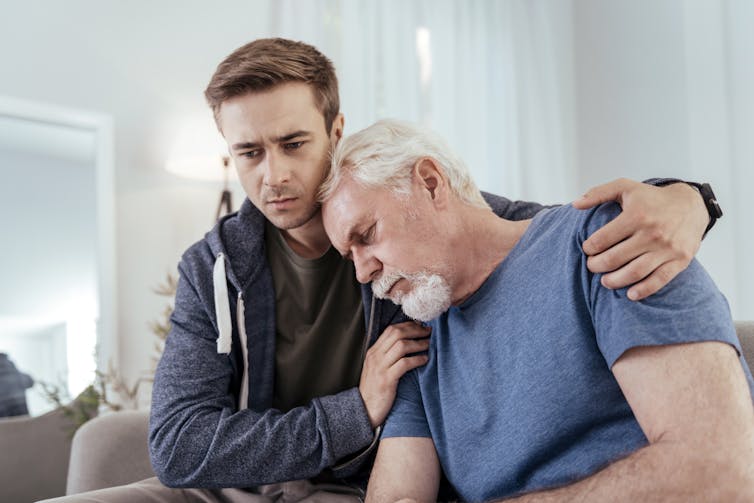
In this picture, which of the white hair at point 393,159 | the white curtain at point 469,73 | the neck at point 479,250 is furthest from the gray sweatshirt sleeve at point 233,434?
the white curtain at point 469,73

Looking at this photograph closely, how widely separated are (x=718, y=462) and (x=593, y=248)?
1.10ft

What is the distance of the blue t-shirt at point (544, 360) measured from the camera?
1085 mm

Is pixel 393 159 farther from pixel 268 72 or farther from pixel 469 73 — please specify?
pixel 469 73

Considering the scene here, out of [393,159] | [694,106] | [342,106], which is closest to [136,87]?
[342,106]

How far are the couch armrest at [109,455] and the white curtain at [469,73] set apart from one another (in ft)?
7.42

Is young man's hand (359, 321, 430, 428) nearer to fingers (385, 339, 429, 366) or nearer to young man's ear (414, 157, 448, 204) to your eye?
fingers (385, 339, 429, 366)

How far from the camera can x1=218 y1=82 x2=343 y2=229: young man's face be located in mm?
1595

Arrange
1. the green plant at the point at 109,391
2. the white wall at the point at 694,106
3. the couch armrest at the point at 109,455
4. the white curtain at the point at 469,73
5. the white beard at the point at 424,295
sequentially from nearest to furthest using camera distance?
the white beard at the point at 424,295
the couch armrest at the point at 109,455
the green plant at the point at 109,391
the white curtain at the point at 469,73
the white wall at the point at 694,106

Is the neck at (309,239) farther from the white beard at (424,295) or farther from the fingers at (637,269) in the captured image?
the fingers at (637,269)

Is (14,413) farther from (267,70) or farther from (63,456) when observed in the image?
(267,70)

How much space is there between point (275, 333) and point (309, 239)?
222 mm

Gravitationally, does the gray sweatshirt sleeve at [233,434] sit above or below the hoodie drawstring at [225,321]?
below

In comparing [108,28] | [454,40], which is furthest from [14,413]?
[454,40]

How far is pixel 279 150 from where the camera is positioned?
1.62 meters
